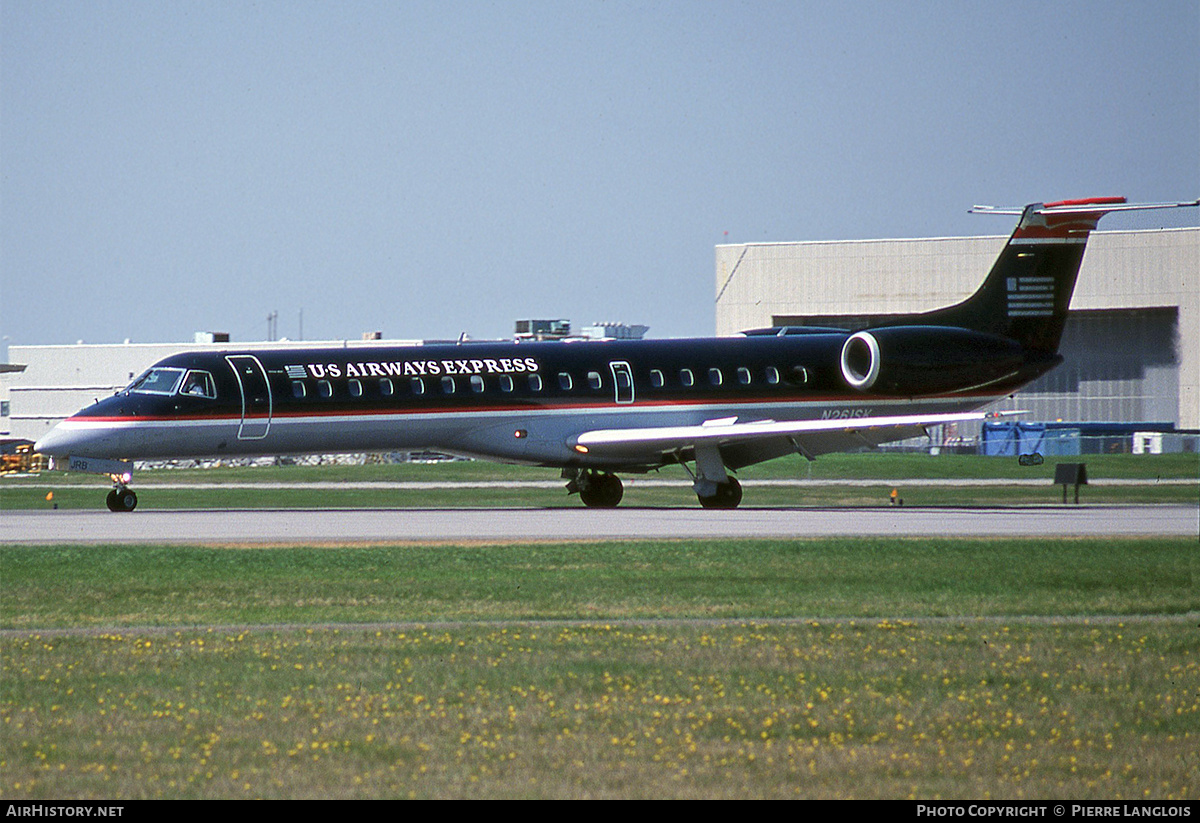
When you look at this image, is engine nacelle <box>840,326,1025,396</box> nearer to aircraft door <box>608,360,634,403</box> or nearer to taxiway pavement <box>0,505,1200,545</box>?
taxiway pavement <box>0,505,1200,545</box>

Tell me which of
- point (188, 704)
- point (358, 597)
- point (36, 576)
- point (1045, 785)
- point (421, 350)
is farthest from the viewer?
point (421, 350)

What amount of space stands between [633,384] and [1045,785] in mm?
25871

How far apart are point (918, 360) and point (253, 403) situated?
51.7 ft

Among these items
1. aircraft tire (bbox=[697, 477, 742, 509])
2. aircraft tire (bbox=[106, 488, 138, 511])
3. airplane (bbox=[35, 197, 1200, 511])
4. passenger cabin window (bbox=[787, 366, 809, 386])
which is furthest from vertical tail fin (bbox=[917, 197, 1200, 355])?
aircraft tire (bbox=[106, 488, 138, 511])

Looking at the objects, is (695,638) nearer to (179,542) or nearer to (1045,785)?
(1045,785)

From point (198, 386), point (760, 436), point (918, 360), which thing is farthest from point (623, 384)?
point (198, 386)

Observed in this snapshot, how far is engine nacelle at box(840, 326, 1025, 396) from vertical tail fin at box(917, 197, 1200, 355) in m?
1.17

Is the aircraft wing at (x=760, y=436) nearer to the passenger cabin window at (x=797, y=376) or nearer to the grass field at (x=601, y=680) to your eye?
the passenger cabin window at (x=797, y=376)

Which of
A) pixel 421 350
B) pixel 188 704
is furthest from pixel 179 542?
pixel 188 704

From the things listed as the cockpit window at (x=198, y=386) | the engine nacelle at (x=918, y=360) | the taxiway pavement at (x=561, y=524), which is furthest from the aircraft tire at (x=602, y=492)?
the cockpit window at (x=198, y=386)

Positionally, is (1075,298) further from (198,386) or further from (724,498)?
(198,386)

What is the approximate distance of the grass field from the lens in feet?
29.9

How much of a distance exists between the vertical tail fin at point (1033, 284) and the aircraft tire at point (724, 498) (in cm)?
729

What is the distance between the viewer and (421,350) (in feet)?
111
